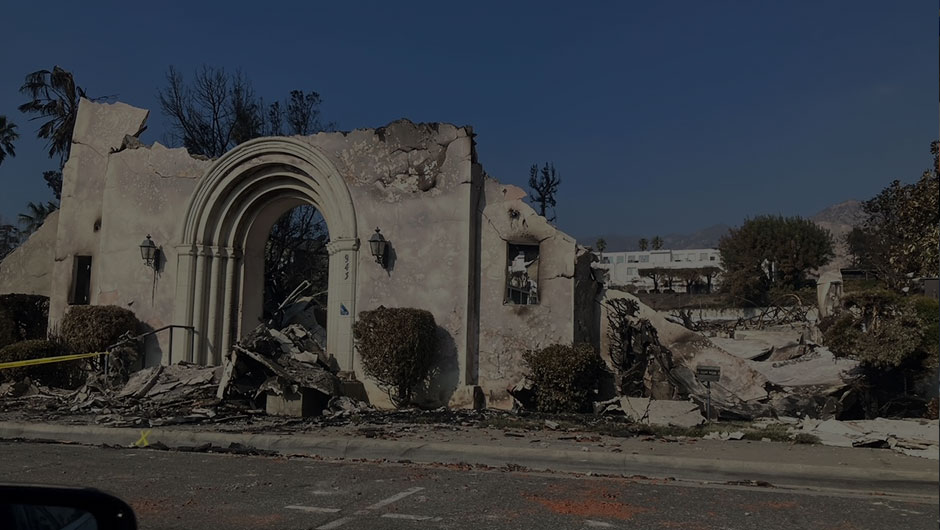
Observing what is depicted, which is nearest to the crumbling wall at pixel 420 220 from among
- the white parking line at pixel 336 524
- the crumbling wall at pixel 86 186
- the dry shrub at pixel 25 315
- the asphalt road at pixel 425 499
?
the asphalt road at pixel 425 499

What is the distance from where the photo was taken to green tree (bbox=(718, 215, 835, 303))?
5531cm

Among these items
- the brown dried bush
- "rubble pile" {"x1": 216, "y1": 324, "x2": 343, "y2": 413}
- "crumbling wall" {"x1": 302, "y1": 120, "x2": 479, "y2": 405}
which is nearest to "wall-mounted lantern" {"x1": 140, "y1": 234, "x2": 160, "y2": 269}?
"rubble pile" {"x1": 216, "y1": 324, "x2": 343, "y2": 413}

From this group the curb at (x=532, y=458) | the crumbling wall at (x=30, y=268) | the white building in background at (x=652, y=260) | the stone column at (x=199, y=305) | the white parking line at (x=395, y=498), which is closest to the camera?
the white parking line at (x=395, y=498)

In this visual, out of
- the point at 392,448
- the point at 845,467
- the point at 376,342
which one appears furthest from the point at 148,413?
the point at 845,467

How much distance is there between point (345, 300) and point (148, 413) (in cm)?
402

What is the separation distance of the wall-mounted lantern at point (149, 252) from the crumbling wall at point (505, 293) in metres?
7.22

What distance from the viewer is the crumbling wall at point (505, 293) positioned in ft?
46.3

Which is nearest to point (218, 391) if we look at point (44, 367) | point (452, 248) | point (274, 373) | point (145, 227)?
point (274, 373)

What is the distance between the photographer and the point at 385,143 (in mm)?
14922

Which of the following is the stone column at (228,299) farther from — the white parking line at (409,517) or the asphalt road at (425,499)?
the white parking line at (409,517)

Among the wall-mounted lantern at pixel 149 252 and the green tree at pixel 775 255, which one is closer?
the wall-mounted lantern at pixel 149 252

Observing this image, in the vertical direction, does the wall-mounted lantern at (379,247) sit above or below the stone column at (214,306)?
above

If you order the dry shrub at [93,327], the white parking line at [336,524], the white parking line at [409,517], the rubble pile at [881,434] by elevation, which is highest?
the dry shrub at [93,327]

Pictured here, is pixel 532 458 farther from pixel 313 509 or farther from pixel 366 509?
pixel 313 509
